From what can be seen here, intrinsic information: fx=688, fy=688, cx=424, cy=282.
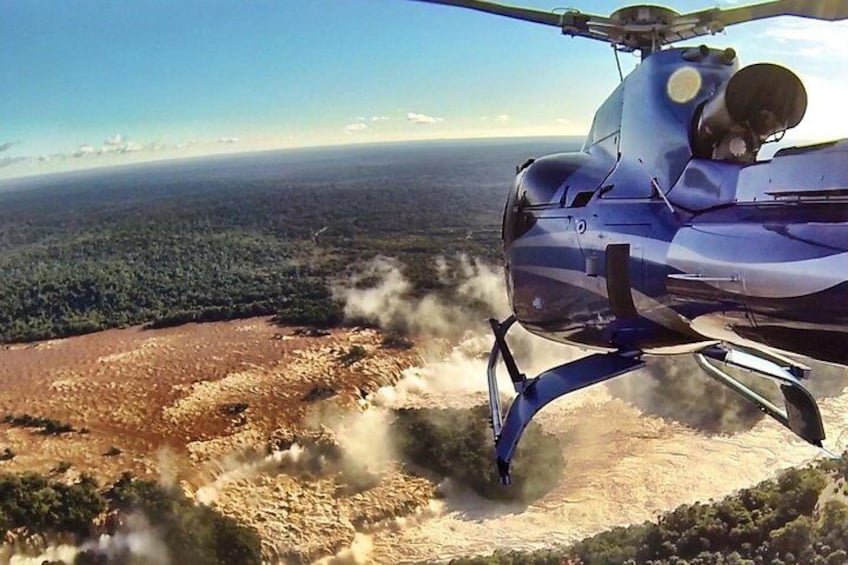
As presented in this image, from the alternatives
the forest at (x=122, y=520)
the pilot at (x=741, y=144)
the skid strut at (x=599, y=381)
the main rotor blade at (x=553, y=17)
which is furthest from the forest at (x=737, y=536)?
the pilot at (x=741, y=144)

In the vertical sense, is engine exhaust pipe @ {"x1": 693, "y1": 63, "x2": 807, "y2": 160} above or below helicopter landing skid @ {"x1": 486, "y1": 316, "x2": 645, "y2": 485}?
above

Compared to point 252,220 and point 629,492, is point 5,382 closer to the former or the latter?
point 629,492

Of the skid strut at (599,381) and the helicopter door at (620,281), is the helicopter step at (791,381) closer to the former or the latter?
the skid strut at (599,381)

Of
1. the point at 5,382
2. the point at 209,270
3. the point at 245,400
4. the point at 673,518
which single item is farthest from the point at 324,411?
the point at 209,270

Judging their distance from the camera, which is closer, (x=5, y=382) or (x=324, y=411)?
(x=324, y=411)

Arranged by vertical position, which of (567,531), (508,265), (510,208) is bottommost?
(567,531)

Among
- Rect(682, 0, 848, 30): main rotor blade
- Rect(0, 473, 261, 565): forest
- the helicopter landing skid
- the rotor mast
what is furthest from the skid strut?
Rect(0, 473, 261, 565): forest

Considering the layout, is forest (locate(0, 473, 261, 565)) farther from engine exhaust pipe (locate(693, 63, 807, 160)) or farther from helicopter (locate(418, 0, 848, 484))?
engine exhaust pipe (locate(693, 63, 807, 160))
